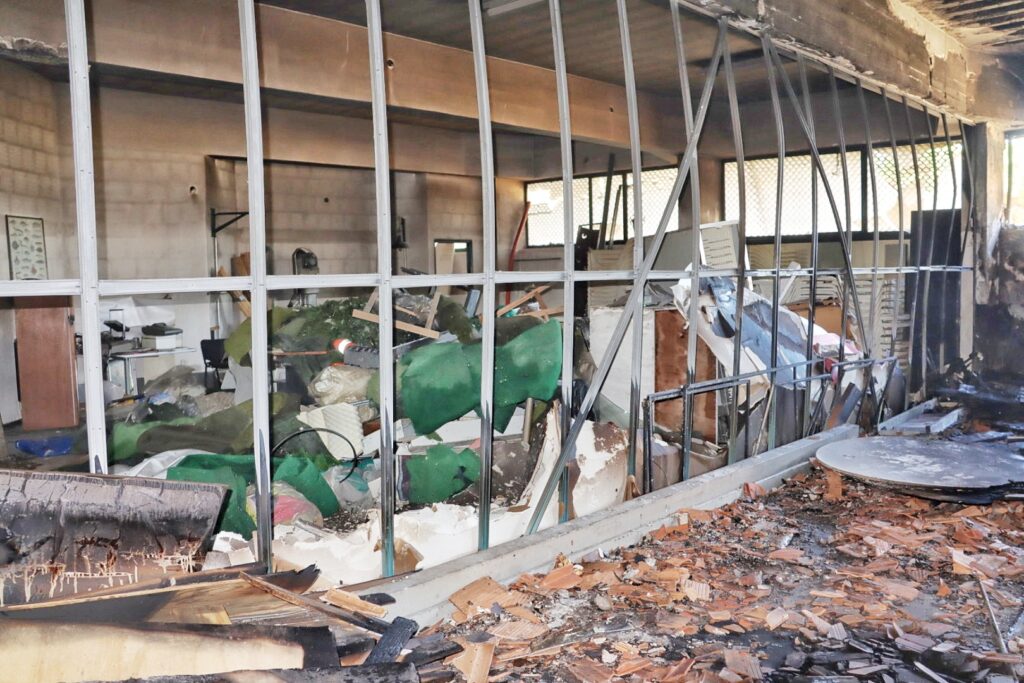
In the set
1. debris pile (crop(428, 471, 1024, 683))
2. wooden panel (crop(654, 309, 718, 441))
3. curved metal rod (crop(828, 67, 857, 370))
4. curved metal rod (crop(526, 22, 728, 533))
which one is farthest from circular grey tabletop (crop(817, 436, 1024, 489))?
curved metal rod (crop(526, 22, 728, 533))

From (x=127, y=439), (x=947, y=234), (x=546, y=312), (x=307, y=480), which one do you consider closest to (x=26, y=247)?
(x=127, y=439)

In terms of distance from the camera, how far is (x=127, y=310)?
9.99 meters

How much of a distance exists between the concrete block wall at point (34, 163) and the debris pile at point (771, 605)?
8145 mm

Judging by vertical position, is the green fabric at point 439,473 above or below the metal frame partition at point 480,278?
below

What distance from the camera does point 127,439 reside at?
553cm

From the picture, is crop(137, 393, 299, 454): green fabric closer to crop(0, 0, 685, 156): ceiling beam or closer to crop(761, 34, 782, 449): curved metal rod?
crop(0, 0, 685, 156): ceiling beam

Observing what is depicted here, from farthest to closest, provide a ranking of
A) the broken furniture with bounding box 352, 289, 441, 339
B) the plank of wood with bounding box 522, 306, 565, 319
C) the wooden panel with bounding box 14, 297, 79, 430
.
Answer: the wooden panel with bounding box 14, 297, 79, 430 → the plank of wood with bounding box 522, 306, 565, 319 → the broken furniture with bounding box 352, 289, 441, 339

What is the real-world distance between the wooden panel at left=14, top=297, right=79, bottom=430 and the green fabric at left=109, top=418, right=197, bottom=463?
8.69 ft

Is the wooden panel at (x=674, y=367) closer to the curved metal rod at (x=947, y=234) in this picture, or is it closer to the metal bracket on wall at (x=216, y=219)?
the curved metal rod at (x=947, y=234)

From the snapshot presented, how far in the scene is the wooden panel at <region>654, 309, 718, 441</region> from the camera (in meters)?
6.22

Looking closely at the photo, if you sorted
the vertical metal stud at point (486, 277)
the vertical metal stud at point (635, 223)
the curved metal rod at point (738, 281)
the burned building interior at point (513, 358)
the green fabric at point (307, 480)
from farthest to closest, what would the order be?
the curved metal rod at point (738, 281) → the vertical metal stud at point (635, 223) → the green fabric at point (307, 480) → the vertical metal stud at point (486, 277) → the burned building interior at point (513, 358)

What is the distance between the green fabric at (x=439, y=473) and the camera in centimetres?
509

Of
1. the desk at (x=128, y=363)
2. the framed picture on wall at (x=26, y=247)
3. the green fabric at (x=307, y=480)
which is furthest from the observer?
the framed picture on wall at (x=26, y=247)

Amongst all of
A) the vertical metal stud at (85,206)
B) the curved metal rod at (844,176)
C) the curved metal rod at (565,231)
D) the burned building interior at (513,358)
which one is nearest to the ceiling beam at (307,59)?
the burned building interior at (513,358)
